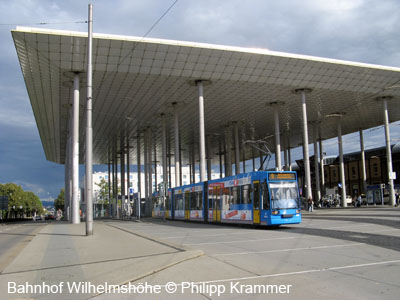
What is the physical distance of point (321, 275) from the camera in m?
7.86

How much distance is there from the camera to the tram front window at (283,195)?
66.3ft

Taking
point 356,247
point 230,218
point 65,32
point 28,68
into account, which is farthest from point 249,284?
point 28,68

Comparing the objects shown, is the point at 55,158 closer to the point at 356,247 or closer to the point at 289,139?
the point at 289,139

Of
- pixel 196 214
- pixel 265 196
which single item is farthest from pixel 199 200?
pixel 265 196

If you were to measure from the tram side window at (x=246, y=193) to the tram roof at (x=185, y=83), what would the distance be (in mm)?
16168

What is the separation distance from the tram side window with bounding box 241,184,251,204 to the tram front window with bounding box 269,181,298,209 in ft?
5.86

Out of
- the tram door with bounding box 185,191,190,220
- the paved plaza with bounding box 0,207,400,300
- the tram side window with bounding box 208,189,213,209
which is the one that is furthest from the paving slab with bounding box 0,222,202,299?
the tram door with bounding box 185,191,190,220

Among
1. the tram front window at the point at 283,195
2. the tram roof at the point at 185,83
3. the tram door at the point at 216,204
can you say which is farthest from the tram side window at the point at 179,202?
the tram front window at the point at 283,195

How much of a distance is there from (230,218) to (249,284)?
1672 cm

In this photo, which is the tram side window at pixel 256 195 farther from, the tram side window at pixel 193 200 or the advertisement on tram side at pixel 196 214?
the tram side window at pixel 193 200

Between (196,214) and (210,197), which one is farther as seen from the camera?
(196,214)

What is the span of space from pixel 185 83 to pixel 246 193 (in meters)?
20.6

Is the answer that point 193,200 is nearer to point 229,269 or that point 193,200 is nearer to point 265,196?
point 265,196

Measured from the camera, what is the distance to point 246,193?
22.1 m
